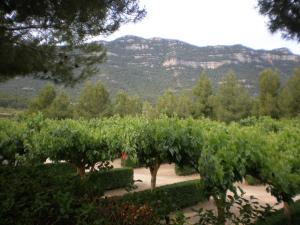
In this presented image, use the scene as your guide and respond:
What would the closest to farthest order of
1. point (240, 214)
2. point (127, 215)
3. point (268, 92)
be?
point (127, 215) < point (240, 214) < point (268, 92)

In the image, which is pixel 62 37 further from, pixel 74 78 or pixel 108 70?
pixel 108 70

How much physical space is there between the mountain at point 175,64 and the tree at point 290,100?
3122 cm

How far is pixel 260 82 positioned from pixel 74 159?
94.3 ft

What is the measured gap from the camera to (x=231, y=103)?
1453 inches

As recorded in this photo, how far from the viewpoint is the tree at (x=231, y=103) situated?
1421 inches

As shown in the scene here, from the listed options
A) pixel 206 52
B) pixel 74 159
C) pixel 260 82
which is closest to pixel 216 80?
pixel 206 52

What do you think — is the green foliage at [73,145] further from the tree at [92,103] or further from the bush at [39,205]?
the tree at [92,103]

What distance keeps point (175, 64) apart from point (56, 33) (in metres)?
71.4

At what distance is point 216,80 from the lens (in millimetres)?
70625

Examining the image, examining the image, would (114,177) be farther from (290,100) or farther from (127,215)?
(290,100)

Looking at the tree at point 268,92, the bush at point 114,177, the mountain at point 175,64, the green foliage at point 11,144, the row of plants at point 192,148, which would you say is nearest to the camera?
the row of plants at point 192,148

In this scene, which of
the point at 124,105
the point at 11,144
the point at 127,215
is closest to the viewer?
the point at 127,215

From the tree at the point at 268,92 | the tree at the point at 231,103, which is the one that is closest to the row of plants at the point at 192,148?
the tree at the point at 268,92

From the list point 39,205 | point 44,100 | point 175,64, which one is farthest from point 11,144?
point 175,64
